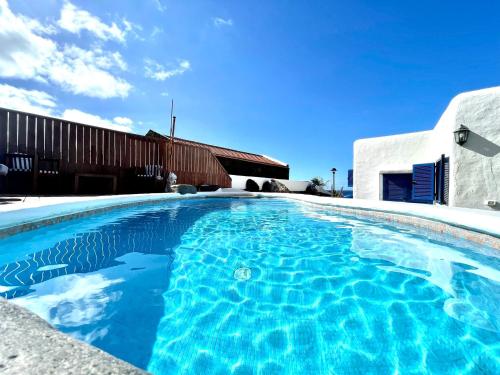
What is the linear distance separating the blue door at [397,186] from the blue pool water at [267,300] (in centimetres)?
754

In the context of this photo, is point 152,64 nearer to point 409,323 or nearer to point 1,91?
point 1,91

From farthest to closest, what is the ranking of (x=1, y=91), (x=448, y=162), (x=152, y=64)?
(x=152, y=64)
(x=1, y=91)
(x=448, y=162)

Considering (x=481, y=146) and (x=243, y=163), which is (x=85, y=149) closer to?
(x=243, y=163)

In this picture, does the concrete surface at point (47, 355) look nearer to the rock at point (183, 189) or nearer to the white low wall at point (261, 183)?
the rock at point (183, 189)

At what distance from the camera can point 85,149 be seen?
33.4 ft

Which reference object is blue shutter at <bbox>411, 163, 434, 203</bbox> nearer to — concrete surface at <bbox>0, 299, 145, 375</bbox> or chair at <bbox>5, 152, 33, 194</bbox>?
concrete surface at <bbox>0, 299, 145, 375</bbox>

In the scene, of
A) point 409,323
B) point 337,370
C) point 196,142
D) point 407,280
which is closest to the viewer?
point 337,370

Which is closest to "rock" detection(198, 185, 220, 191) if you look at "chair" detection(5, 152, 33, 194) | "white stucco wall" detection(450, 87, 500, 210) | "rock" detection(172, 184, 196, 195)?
"rock" detection(172, 184, 196, 195)

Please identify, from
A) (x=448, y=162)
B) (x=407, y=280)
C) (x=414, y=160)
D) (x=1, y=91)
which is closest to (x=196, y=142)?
(x=1, y=91)

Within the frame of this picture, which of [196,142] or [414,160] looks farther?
[196,142]

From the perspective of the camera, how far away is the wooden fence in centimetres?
851

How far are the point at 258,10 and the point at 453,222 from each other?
1011 centimetres

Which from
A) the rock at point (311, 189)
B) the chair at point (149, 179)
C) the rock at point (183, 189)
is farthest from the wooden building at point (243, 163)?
the rock at point (183, 189)

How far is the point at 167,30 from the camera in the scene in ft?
29.8
